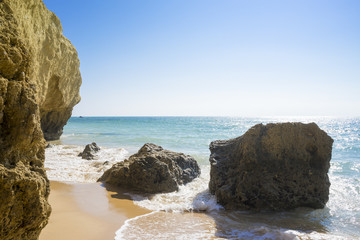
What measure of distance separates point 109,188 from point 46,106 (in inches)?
470

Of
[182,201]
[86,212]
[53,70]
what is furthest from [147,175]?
[53,70]

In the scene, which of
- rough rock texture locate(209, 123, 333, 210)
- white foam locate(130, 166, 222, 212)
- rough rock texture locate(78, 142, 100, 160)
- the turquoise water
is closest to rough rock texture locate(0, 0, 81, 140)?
the turquoise water

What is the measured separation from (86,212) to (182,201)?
2217 mm

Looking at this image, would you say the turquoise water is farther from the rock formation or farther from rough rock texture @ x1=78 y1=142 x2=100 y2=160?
the rock formation

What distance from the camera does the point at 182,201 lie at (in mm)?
6008

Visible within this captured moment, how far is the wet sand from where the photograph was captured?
3889 mm

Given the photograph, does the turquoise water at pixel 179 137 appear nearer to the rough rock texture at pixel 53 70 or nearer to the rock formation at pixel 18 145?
the rough rock texture at pixel 53 70

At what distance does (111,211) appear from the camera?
5043 mm

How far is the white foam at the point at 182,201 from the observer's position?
18.1ft

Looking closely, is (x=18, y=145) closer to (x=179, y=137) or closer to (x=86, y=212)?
(x=86, y=212)

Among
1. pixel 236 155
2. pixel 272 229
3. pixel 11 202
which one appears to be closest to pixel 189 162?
pixel 236 155

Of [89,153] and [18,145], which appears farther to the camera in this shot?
[89,153]

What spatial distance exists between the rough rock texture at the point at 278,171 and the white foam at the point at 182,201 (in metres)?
0.32

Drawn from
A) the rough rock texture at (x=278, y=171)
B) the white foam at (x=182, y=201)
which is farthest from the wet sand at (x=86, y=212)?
the rough rock texture at (x=278, y=171)
